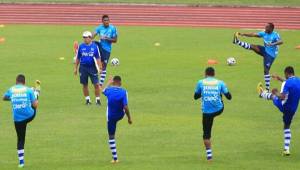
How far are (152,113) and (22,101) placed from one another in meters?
7.49

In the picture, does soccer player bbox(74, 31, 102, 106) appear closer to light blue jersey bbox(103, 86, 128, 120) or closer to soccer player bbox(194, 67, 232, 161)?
light blue jersey bbox(103, 86, 128, 120)

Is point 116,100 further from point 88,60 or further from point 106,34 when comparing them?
point 106,34

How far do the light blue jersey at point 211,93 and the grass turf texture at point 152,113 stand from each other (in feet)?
4.31

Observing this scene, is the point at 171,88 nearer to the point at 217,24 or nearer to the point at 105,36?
the point at 105,36

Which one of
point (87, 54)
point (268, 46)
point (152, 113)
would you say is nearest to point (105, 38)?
point (87, 54)

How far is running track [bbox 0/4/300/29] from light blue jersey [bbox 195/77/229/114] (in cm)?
2775

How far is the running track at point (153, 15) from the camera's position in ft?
161

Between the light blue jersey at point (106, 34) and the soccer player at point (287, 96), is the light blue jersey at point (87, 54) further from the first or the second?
the soccer player at point (287, 96)

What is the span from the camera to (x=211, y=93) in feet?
64.6

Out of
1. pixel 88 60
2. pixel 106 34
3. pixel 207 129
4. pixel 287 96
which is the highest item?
pixel 106 34

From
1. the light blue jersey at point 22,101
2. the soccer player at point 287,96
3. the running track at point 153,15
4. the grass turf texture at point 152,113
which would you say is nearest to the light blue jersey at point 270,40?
the grass turf texture at point 152,113

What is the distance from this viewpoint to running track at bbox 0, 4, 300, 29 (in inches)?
1937

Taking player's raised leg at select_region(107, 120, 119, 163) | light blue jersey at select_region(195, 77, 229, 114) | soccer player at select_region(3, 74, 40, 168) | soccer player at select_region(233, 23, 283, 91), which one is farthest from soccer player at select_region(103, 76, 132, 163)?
soccer player at select_region(233, 23, 283, 91)

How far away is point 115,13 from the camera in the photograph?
52188 millimetres
